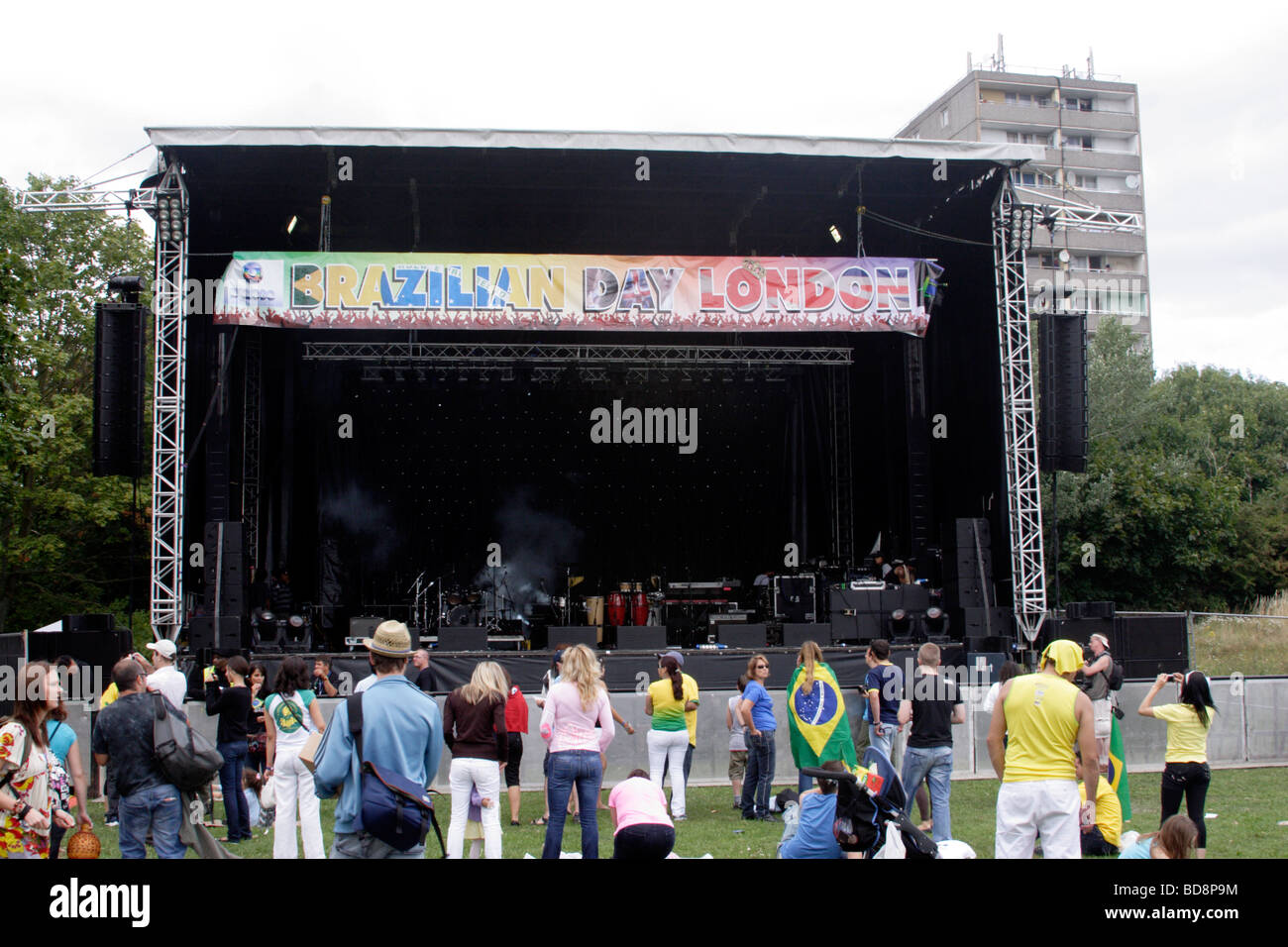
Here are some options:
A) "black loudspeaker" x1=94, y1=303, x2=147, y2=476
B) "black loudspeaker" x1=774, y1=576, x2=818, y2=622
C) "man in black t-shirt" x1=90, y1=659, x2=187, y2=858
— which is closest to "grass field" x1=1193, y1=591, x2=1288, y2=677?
"black loudspeaker" x1=774, y1=576, x2=818, y2=622

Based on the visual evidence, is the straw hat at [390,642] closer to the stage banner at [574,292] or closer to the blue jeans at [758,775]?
the blue jeans at [758,775]

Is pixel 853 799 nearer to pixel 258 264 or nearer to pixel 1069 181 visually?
pixel 258 264

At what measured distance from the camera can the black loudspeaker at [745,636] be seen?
600 inches

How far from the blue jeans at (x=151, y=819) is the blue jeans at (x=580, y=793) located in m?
1.98

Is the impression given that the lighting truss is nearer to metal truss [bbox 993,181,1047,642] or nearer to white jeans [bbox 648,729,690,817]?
metal truss [bbox 993,181,1047,642]

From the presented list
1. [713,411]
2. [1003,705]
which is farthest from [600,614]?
[1003,705]

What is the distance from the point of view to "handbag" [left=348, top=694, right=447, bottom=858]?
13.6 feet

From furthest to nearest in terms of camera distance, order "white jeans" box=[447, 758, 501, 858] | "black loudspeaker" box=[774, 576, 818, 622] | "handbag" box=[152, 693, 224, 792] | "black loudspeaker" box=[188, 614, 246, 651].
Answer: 1. "black loudspeaker" box=[774, 576, 818, 622]
2. "black loudspeaker" box=[188, 614, 246, 651]
3. "white jeans" box=[447, 758, 501, 858]
4. "handbag" box=[152, 693, 224, 792]

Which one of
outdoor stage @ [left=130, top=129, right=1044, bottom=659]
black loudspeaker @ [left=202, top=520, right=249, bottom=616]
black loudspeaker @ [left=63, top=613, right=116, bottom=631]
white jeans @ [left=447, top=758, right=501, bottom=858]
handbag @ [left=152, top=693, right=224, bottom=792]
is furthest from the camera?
outdoor stage @ [left=130, top=129, right=1044, bottom=659]

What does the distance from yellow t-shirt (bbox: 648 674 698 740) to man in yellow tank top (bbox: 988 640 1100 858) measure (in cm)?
372

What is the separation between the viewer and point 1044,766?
4.91 meters

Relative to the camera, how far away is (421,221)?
17375 mm

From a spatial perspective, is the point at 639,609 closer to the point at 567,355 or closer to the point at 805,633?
the point at 805,633

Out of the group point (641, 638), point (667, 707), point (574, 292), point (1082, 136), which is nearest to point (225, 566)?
point (641, 638)
